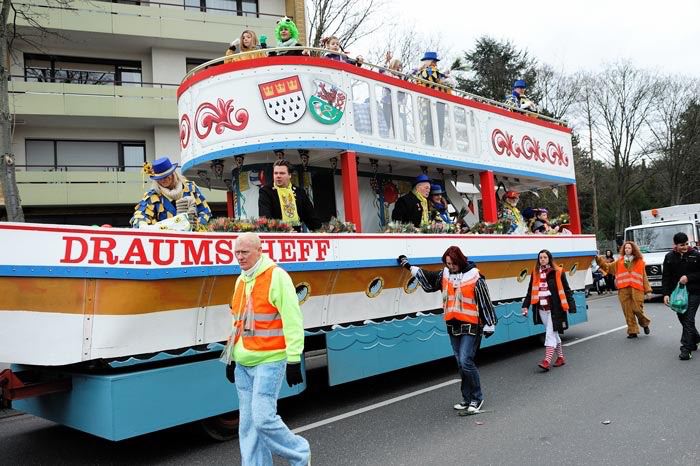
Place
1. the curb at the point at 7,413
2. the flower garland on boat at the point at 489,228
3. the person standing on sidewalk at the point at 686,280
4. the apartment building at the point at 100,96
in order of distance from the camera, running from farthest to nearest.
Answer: the apartment building at the point at 100,96 < the flower garland on boat at the point at 489,228 < the person standing on sidewalk at the point at 686,280 < the curb at the point at 7,413

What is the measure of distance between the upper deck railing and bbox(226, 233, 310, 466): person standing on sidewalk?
127 inches

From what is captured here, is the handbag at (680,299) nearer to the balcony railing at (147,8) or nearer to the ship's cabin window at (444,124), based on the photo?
the ship's cabin window at (444,124)

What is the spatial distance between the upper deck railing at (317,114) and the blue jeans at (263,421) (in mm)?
3607

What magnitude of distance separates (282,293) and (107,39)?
2032cm

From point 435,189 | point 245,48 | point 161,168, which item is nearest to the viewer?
point 161,168

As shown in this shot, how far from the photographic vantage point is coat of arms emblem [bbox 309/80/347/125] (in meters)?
7.20

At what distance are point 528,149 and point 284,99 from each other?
580cm

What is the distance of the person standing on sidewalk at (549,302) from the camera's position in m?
8.41

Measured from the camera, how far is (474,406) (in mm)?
6277

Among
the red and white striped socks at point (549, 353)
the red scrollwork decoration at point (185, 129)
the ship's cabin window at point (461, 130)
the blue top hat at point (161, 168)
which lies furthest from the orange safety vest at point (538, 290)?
the blue top hat at point (161, 168)

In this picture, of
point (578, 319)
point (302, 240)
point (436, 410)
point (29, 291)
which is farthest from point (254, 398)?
point (578, 319)

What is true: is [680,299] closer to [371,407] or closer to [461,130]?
[461,130]

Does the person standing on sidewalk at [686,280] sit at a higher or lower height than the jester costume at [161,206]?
lower

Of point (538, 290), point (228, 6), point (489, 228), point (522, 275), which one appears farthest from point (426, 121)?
point (228, 6)
